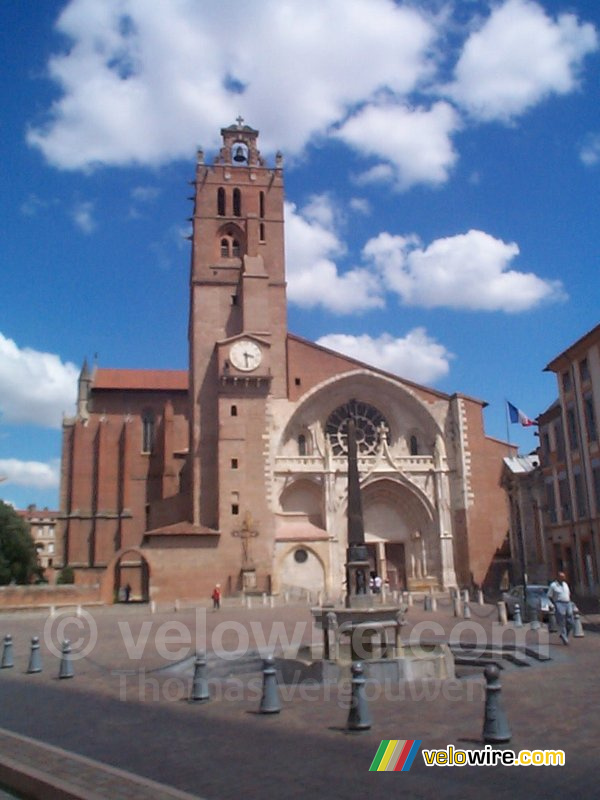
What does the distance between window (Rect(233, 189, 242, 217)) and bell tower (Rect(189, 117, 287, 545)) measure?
0.24 ft

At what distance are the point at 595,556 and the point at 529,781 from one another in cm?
2876

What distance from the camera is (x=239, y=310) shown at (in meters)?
46.1

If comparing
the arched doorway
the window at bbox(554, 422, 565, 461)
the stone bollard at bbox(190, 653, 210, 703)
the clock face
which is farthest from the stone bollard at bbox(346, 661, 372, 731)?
the arched doorway

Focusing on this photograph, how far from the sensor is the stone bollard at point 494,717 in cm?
774

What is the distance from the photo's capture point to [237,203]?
52.3 meters

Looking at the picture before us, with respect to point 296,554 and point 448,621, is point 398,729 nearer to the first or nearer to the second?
point 448,621

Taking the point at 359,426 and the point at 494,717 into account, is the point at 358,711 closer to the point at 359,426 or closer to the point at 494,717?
the point at 494,717

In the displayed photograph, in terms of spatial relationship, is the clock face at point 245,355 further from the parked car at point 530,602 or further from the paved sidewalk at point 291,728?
the paved sidewalk at point 291,728

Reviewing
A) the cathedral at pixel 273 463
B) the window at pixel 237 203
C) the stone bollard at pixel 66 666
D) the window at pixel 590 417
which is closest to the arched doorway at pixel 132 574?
the cathedral at pixel 273 463

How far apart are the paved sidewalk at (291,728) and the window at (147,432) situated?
142 ft

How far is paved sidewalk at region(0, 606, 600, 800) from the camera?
6.53m

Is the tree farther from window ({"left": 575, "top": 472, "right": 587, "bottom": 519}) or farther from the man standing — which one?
the man standing

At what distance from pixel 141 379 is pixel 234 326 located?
65.7ft

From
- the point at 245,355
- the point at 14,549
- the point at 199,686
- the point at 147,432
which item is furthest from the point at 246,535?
the point at 199,686
